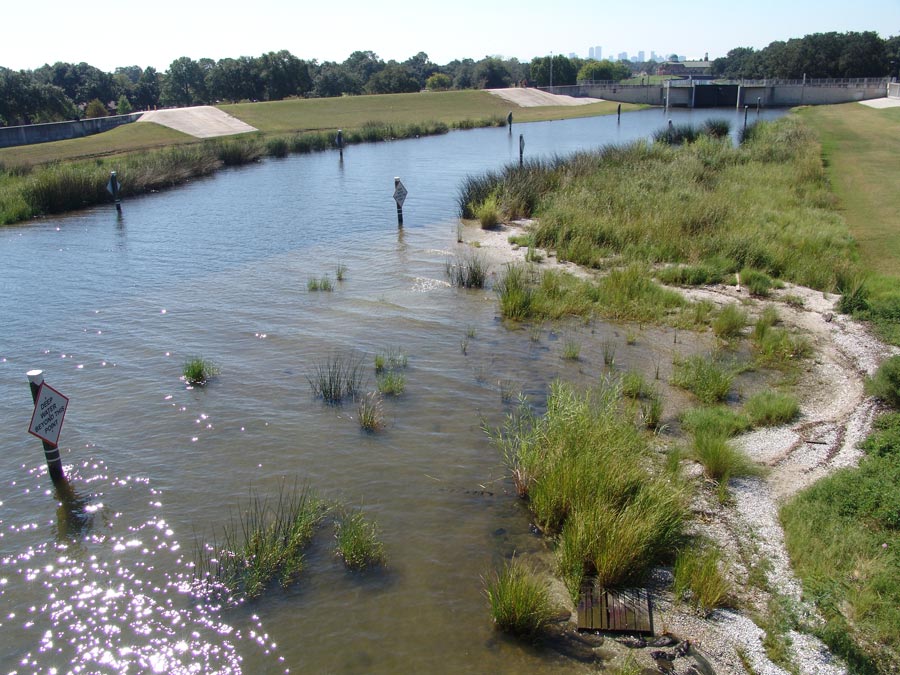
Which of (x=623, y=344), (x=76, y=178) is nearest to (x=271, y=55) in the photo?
(x=76, y=178)

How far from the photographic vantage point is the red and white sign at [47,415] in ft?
23.1

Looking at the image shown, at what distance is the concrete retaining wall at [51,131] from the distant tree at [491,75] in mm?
101664

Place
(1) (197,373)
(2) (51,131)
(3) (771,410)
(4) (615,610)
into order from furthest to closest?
(2) (51,131), (1) (197,373), (3) (771,410), (4) (615,610)

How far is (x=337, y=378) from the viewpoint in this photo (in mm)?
9773

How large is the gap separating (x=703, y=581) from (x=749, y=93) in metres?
118

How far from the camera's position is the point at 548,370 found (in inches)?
415

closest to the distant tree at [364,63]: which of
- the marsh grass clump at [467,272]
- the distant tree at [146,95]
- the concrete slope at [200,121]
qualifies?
the distant tree at [146,95]

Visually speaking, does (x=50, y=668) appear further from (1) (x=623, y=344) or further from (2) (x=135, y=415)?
(1) (x=623, y=344)

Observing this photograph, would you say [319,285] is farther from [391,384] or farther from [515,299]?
[391,384]

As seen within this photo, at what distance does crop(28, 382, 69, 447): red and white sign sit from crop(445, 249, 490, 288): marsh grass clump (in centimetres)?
938

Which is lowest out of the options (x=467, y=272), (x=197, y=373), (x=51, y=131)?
(x=197, y=373)

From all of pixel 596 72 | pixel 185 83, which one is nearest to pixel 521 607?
pixel 185 83

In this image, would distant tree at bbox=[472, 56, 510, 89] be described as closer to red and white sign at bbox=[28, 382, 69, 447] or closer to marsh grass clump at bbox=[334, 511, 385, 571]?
red and white sign at bbox=[28, 382, 69, 447]

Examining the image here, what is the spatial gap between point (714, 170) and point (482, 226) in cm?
1058
